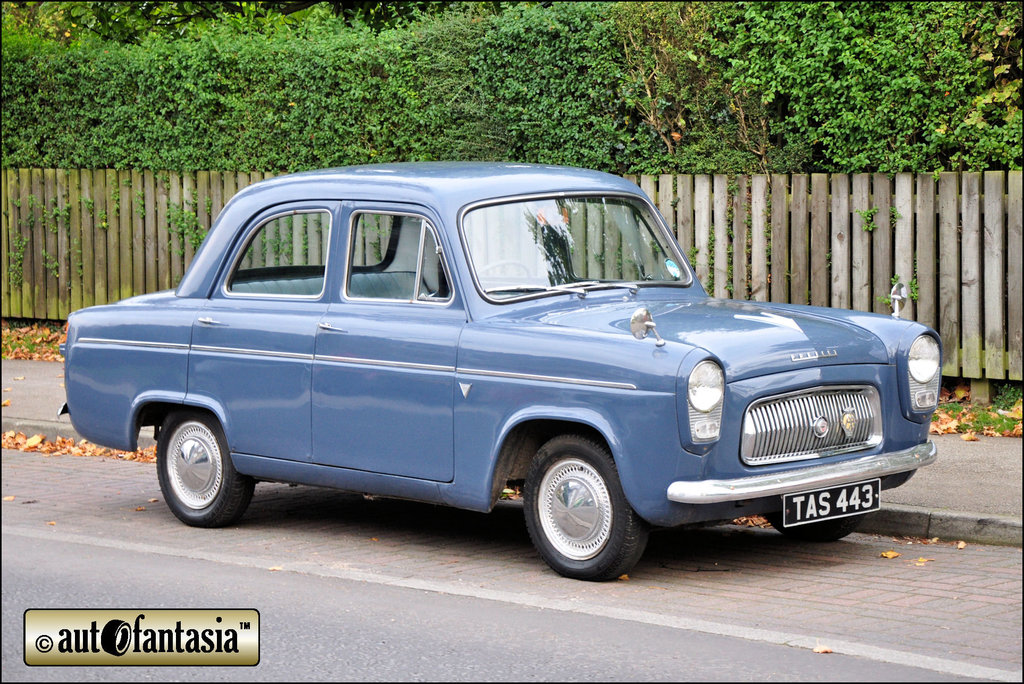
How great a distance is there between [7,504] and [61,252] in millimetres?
9359

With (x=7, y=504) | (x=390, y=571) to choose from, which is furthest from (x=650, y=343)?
(x=7, y=504)

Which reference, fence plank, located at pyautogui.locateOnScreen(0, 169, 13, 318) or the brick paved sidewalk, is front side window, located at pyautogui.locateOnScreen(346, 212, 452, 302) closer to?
the brick paved sidewalk

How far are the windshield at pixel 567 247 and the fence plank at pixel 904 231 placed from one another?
3979mm

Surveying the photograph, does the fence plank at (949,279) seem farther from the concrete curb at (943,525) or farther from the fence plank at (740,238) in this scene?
the concrete curb at (943,525)

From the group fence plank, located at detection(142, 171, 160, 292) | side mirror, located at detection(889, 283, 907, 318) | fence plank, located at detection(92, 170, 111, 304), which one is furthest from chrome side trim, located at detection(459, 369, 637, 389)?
fence plank, located at detection(92, 170, 111, 304)

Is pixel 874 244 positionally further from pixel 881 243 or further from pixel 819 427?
pixel 819 427

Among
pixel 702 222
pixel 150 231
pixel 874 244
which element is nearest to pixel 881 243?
pixel 874 244

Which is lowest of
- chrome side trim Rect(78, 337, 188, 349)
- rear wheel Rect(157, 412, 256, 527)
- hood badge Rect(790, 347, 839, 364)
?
rear wheel Rect(157, 412, 256, 527)

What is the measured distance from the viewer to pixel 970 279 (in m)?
11.8

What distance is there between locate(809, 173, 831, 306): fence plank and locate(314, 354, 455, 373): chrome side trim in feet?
18.2

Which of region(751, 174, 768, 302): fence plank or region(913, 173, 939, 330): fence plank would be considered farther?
region(751, 174, 768, 302): fence plank

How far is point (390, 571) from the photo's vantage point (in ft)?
24.8

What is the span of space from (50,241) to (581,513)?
42.5ft

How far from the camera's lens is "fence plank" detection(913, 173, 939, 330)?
1184cm
